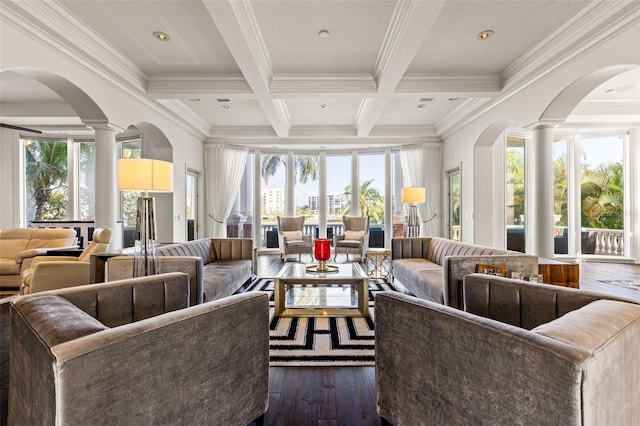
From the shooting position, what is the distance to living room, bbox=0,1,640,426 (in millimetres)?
2738

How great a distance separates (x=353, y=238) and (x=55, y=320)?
5770mm

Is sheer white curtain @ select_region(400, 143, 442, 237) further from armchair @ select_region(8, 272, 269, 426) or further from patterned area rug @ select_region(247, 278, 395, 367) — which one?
armchair @ select_region(8, 272, 269, 426)

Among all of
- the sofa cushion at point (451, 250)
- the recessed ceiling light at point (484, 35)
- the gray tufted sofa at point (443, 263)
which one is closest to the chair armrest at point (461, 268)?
the gray tufted sofa at point (443, 263)

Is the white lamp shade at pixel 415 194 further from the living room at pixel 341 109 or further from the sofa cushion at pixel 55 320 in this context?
the sofa cushion at pixel 55 320

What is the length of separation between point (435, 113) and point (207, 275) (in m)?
4.77

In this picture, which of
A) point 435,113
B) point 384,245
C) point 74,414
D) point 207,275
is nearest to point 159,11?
point 207,275

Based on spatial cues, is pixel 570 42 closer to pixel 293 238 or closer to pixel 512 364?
pixel 512 364

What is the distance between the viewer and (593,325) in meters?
0.91

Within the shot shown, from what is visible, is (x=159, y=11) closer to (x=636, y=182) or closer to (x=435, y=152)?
(x=435, y=152)

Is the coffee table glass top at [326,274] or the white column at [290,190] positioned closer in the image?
the coffee table glass top at [326,274]

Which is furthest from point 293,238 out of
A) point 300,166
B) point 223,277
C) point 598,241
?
point 598,241

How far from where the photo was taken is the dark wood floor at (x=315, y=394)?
1.28 metres

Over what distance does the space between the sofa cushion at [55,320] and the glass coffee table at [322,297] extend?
6.58 ft

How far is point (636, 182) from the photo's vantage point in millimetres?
5840
